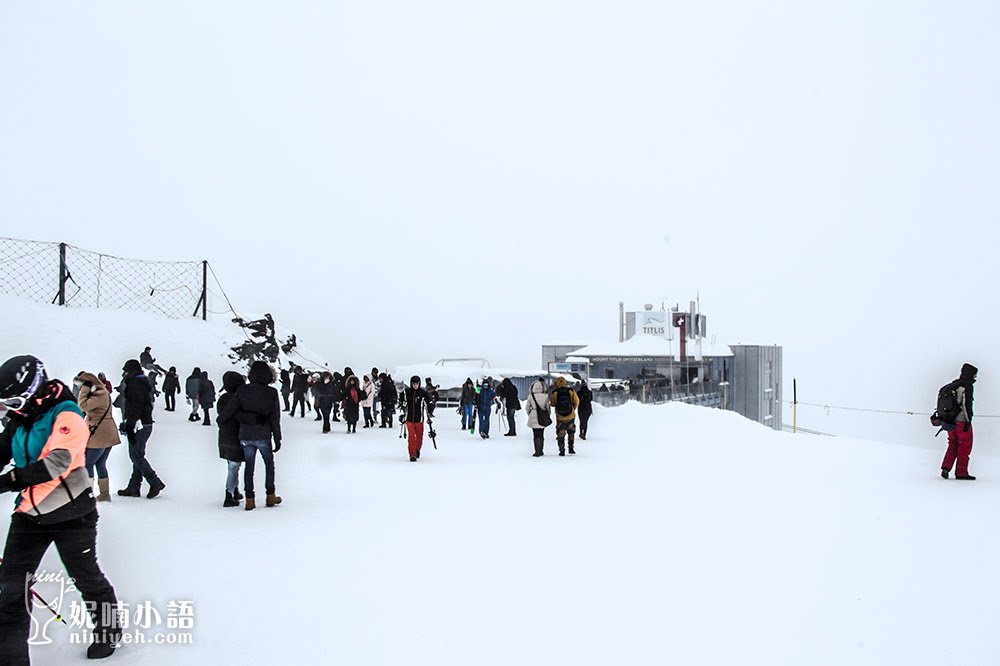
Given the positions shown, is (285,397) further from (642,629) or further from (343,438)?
(642,629)

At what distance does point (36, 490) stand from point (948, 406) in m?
10.6

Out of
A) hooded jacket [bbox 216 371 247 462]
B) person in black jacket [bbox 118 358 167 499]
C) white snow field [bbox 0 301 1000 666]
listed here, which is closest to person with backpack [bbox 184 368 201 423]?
white snow field [bbox 0 301 1000 666]

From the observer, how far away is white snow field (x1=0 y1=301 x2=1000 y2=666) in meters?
4.80

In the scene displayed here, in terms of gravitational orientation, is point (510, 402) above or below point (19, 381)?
below

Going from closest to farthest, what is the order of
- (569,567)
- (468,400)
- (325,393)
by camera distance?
(569,567) → (325,393) → (468,400)

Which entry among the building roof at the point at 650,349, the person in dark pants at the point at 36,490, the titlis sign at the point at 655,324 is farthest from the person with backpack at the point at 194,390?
the titlis sign at the point at 655,324

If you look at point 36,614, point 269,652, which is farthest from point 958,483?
point 36,614

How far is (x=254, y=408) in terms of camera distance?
28.9 ft

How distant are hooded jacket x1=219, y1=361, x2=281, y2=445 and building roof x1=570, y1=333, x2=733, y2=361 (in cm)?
4380

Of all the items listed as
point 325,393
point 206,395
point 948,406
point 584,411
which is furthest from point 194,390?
point 948,406

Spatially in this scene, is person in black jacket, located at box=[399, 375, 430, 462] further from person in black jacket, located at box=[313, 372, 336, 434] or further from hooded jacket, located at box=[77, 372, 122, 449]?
person in black jacket, located at box=[313, 372, 336, 434]

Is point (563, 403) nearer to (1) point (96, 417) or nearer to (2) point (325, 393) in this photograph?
(2) point (325, 393)

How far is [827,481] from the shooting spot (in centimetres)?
1142

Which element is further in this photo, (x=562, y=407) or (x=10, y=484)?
A: (x=562, y=407)
